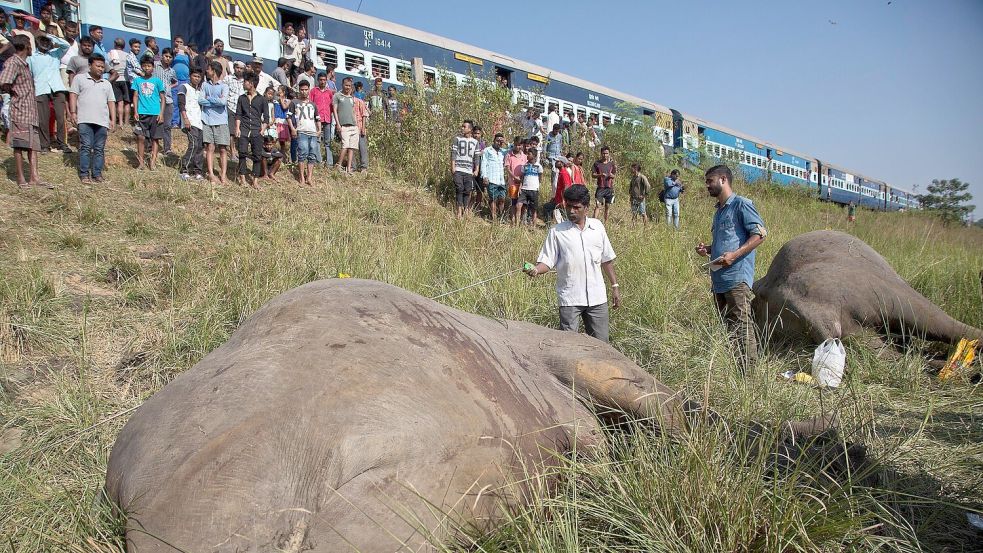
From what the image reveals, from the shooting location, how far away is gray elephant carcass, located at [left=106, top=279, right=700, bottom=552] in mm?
1577

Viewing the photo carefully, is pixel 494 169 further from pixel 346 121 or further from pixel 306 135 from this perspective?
pixel 306 135

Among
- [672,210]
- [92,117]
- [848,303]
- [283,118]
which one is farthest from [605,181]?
[92,117]

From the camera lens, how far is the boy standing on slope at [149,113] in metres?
9.02

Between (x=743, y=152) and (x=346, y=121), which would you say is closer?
(x=346, y=121)

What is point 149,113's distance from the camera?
9.05m

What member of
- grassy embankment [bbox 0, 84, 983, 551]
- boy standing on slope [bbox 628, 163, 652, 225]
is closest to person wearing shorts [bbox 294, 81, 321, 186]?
grassy embankment [bbox 0, 84, 983, 551]

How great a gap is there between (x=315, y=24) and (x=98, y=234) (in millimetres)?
8910

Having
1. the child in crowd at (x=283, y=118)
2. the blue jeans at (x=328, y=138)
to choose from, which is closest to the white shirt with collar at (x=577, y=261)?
the child in crowd at (x=283, y=118)

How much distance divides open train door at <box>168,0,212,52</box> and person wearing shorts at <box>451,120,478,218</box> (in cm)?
619

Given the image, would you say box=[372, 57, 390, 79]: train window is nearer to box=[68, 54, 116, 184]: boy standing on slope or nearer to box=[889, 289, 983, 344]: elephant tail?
box=[68, 54, 116, 184]: boy standing on slope

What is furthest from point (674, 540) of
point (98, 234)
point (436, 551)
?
point (98, 234)

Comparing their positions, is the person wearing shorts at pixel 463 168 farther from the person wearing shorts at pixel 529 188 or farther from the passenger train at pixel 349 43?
the passenger train at pixel 349 43

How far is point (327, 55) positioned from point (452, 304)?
33.8 ft

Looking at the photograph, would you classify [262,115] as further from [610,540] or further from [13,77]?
[610,540]
